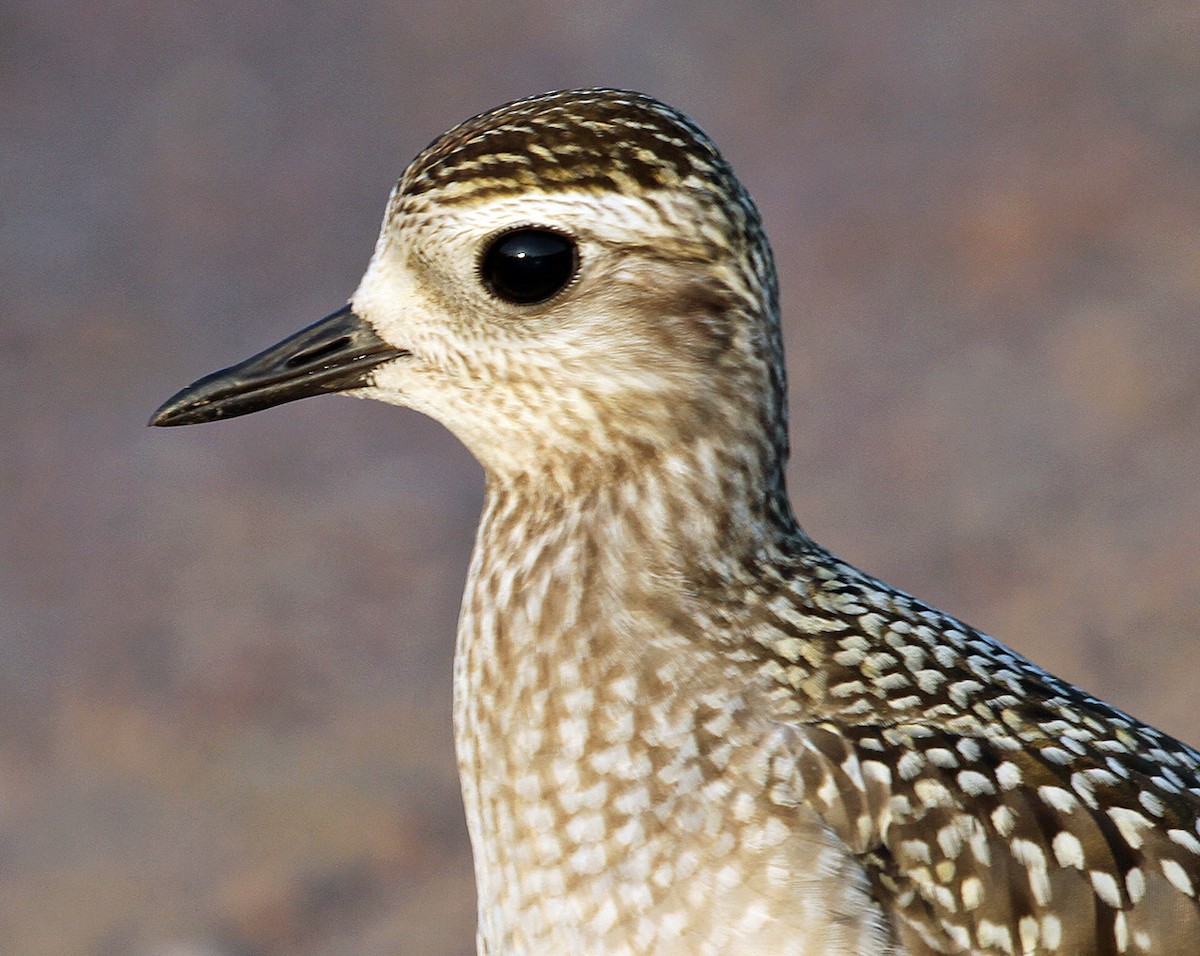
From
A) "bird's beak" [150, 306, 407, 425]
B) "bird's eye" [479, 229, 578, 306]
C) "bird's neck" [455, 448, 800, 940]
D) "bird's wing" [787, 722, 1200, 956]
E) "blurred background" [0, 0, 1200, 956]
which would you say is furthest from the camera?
"blurred background" [0, 0, 1200, 956]

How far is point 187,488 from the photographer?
755cm

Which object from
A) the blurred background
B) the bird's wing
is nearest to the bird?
the bird's wing

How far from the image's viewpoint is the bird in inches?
115

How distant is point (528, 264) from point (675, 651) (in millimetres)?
730

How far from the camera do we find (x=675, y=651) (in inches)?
124

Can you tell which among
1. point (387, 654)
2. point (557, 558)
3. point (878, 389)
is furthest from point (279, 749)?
point (557, 558)

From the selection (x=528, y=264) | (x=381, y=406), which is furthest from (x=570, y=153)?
(x=381, y=406)

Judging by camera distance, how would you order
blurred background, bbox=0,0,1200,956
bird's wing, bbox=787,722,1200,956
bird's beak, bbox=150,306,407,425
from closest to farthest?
bird's wing, bbox=787,722,1200,956 < bird's beak, bbox=150,306,407,425 < blurred background, bbox=0,0,1200,956

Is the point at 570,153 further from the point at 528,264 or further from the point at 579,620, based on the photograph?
the point at 579,620

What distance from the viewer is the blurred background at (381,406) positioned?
639 centimetres

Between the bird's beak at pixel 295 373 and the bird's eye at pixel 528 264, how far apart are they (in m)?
0.26

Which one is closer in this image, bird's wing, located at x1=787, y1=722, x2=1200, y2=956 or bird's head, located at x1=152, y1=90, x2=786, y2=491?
bird's wing, located at x1=787, y1=722, x2=1200, y2=956

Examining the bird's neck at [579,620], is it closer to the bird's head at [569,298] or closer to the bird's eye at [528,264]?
the bird's head at [569,298]

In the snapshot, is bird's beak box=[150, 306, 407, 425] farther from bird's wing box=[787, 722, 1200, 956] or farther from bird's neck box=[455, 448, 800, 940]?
bird's wing box=[787, 722, 1200, 956]
